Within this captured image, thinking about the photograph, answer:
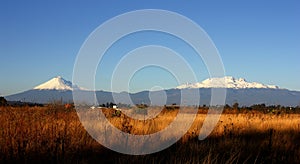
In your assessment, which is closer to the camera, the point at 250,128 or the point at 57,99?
the point at 250,128

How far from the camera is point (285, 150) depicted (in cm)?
924

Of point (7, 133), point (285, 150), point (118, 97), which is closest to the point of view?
point (7, 133)

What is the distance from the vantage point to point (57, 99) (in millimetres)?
16031

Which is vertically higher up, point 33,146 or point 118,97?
point 118,97

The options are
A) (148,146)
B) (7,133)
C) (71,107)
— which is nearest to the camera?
(7,133)

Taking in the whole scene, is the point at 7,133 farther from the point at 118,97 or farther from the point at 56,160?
the point at 118,97

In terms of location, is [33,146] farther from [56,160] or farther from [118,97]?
[118,97]

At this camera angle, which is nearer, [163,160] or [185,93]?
[163,160]

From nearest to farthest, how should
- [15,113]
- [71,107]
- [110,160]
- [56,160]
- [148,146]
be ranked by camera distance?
[56,160] → [110,160] → [148,146] → [15,113] → [71,107]

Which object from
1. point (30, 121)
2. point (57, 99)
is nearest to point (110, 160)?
point (30, 121)

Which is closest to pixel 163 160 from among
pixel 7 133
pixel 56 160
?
pixel 56 160

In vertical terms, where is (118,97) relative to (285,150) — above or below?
above

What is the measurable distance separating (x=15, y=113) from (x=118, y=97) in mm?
2966

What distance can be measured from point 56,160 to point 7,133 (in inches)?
60.4
